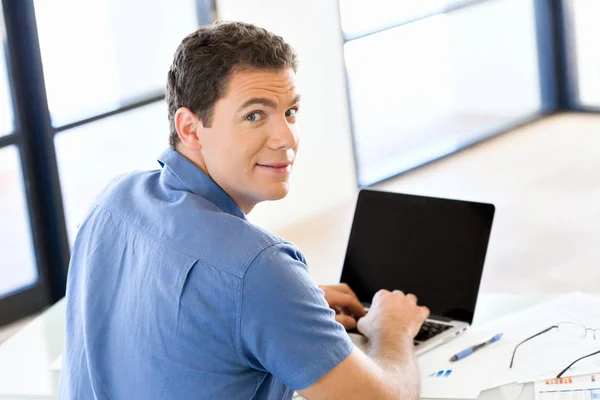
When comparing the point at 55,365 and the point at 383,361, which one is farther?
the point at 55,365

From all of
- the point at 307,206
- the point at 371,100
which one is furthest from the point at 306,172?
the point at 371,100

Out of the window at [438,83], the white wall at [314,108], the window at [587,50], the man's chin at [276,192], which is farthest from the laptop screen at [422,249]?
the window at [587,50]

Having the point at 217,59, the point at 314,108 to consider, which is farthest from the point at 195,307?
the point at 314,108

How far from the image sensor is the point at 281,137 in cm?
172

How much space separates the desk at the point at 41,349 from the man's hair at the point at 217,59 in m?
0.83

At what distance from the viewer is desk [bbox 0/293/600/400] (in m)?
2.19

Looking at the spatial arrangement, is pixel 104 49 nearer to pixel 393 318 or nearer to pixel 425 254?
pixel 425 254

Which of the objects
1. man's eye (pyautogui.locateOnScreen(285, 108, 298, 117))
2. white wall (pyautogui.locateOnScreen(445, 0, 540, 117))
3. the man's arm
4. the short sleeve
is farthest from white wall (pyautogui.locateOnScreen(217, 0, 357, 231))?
the short sleeve

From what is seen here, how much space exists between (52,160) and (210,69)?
3133 mm

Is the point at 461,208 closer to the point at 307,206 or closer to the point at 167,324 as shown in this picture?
the point at 167,324

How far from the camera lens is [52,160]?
4648 mm

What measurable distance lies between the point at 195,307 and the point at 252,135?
34 centimetres

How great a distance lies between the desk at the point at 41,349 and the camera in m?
2.19

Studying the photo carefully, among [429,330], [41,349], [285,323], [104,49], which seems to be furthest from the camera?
[104,49]
